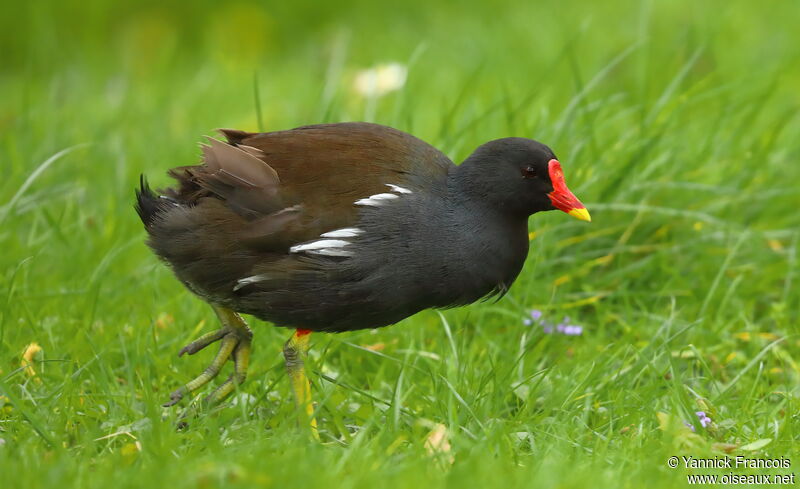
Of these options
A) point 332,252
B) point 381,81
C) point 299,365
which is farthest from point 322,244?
point 381,81

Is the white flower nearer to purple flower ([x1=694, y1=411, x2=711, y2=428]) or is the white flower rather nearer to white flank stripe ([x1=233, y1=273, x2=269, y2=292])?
white flank stripe ([x1=233, y1=273, x2=269, y2=292])

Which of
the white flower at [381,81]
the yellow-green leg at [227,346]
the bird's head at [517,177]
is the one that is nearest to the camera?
the bird's head at [517,177]

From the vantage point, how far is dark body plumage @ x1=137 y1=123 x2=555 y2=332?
2986 mm

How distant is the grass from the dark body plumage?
0.90ft

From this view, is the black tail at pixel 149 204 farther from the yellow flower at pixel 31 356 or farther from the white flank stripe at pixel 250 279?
the yellow flower at pixel 31 356

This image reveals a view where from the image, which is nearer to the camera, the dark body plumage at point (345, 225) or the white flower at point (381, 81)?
the dark body plumage at point (345, 225)

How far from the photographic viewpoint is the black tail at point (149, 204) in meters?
3.20

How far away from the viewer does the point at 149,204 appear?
3227 mm

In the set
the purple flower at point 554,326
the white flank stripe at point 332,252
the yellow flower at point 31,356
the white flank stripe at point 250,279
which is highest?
the white flank stripe at point 332,252

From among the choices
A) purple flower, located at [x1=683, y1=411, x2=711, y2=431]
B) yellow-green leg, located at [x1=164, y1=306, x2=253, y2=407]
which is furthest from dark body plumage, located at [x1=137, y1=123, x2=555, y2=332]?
purple flower, located at [x1=683, y1=411, x2=711, y2=431]

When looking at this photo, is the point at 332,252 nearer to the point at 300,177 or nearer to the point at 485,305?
the point at 300,177

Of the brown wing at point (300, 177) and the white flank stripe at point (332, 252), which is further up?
the brown wing at point (300, 177)

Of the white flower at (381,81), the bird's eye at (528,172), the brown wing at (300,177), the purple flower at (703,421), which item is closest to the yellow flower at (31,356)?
the brown wing at (300,177)

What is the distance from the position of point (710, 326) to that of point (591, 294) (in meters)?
0.44
